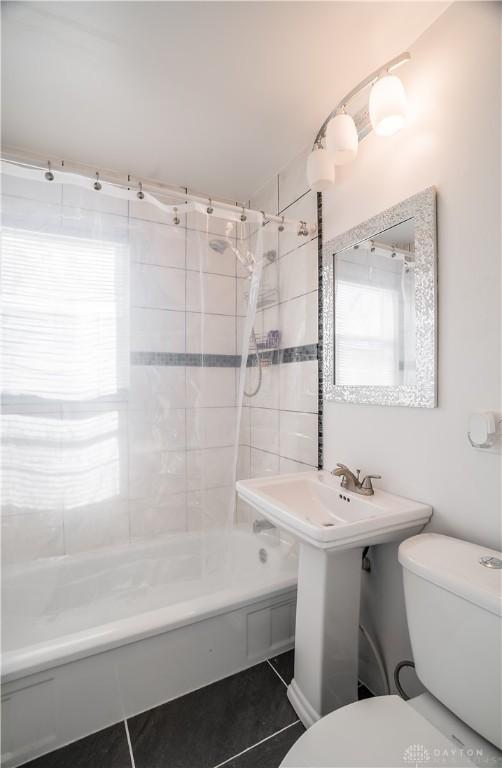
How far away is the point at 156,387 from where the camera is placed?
1615 mm

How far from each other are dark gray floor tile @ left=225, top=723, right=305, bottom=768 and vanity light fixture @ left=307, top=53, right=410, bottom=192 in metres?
2.15

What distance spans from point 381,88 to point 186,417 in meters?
1.50

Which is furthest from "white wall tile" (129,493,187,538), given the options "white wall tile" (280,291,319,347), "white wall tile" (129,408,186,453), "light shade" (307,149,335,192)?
"light shade" (307,149,335,192)

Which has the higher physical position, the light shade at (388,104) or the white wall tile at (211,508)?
the light shade at (388,104)

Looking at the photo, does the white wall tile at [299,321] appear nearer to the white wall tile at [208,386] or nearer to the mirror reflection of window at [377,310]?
the mirror reflection of window at [377,310]

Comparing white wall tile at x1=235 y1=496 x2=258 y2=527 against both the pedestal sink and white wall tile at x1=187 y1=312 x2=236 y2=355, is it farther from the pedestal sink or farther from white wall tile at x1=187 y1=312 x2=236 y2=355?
white wall tile at x1=187 y1=312 x2=236 y2=355

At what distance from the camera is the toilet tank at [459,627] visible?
0.74 m

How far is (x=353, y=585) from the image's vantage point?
4.11 feet

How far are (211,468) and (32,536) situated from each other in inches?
32.0

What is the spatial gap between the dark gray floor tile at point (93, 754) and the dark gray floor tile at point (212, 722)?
0.13 ft

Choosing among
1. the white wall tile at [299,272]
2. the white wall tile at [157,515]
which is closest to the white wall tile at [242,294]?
the white wall tile at [299,272]

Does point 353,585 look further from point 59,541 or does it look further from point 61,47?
point 61,47

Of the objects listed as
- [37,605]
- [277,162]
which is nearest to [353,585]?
[37,605]

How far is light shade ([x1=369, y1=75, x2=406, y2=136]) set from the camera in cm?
118
